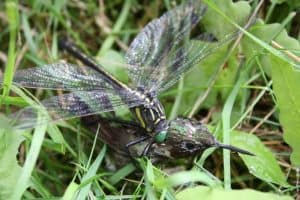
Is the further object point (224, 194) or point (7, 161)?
point (7, 161)

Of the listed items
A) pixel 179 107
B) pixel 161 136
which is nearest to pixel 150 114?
pixel 161 136

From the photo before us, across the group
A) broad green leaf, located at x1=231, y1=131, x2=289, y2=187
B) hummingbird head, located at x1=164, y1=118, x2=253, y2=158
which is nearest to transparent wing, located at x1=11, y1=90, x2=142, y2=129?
hummingbird head, located at x1=164, y1=118, x2=253, y2=158

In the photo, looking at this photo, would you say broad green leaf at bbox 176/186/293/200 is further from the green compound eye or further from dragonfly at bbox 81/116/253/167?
the green compound eye

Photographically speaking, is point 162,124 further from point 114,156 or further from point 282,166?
point 282,166

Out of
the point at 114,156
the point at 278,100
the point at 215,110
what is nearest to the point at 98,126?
the point at 114,156

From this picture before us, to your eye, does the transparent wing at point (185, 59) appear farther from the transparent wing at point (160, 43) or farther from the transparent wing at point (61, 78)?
the transparent wing at point (61, 78)

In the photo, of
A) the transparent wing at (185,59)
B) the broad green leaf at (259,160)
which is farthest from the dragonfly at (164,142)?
the transparent wing at (185,59)

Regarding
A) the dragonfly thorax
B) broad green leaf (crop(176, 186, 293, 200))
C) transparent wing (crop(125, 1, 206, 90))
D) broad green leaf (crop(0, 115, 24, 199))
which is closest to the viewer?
broad green leaf (crop(176, 186, 293, 200))

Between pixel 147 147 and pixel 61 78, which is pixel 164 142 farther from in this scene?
pixel 61 78
